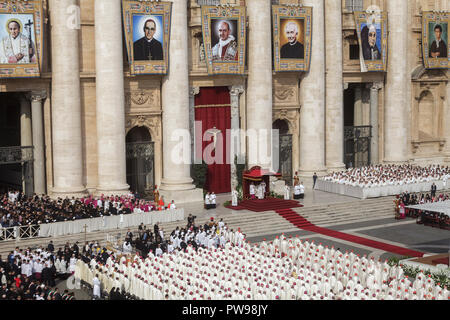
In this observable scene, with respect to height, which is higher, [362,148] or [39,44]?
[39,44]

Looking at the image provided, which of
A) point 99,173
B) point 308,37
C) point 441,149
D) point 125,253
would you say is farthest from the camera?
point 441,149

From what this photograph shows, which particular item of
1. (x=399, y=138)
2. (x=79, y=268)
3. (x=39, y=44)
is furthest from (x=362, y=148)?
(x=79, y=268)

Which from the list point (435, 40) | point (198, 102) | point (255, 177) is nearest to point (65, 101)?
point (198, 102)

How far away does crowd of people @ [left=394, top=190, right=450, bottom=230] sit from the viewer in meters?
44.3

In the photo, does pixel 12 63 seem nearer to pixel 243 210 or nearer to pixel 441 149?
pixel 243 210

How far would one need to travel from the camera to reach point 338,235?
42250 mm

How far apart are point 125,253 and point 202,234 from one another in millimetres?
4506

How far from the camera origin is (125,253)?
35.6m

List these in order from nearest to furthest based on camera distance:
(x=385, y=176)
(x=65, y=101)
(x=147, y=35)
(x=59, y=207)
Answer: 1. (x=59, y=207)
2. (x=65, y=101)
3. (x=147, y=35)
4. (x=385, y=176)

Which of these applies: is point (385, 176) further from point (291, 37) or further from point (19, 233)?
point (19, 233)

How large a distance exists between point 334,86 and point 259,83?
24.2 feet

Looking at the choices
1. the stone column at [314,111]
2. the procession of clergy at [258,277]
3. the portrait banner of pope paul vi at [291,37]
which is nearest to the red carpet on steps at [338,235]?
the procession of clergy at [258,277]

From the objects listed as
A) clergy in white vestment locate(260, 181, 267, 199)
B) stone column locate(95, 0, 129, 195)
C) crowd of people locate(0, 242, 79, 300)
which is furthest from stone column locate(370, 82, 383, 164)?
crowd of people locate(0, 242, 79, 300)

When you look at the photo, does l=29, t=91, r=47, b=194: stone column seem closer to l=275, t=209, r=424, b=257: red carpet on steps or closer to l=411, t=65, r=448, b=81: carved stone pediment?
l=275, t=209, r=424, b=257: red carpet on steps
